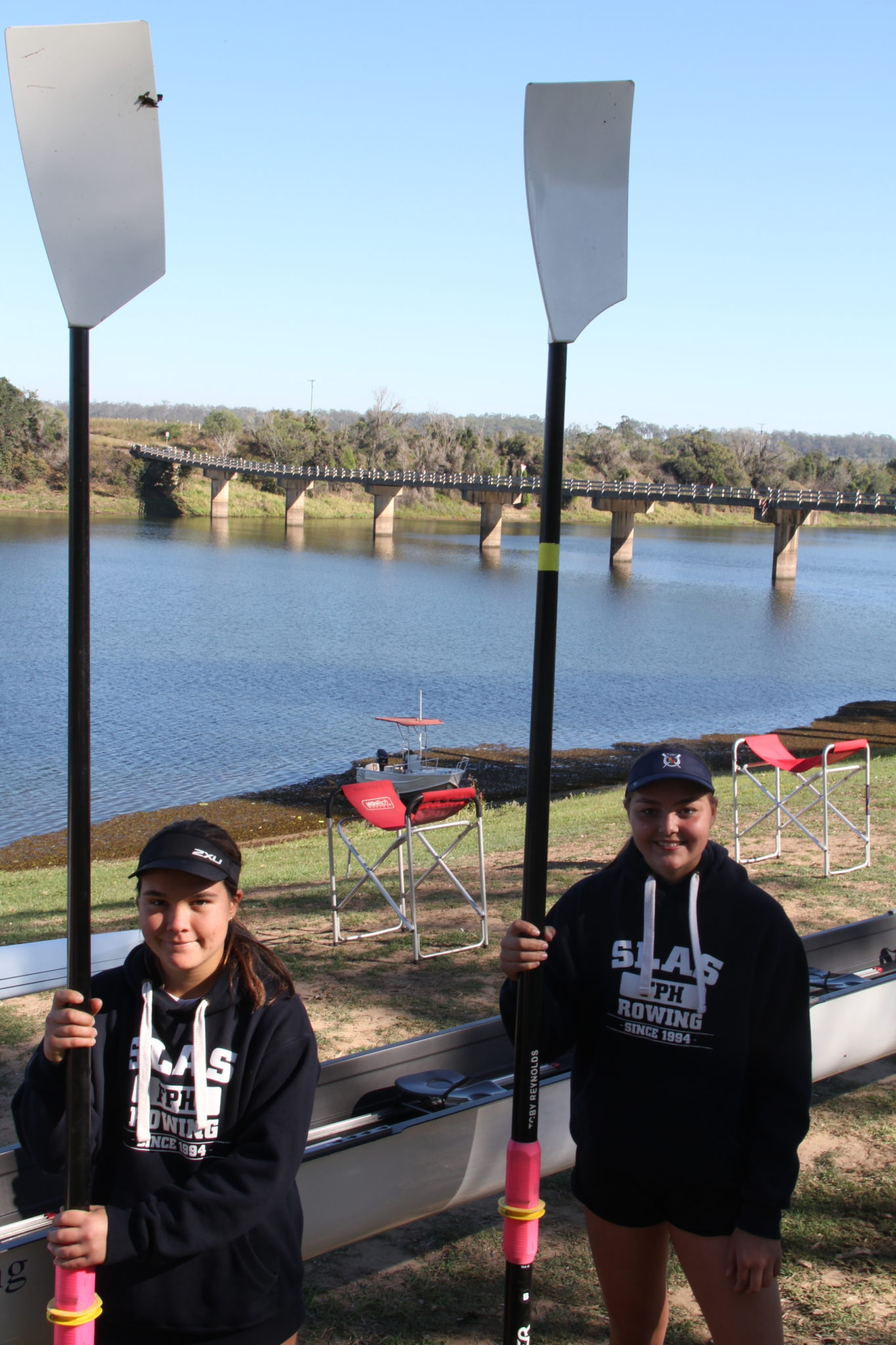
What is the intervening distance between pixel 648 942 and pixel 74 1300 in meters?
1.31

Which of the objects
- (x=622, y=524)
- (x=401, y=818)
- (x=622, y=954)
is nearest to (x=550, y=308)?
(x=622, y=954)

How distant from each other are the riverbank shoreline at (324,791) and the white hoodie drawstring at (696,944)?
8.79m

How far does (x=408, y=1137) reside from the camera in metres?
3.38

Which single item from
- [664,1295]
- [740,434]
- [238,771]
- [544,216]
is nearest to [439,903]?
[664,1295]

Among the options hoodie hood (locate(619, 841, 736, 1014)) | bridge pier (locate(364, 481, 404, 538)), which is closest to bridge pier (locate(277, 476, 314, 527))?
bridge pier (locate(364, 481, 404, 538))

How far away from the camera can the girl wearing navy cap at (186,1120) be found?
212 cm

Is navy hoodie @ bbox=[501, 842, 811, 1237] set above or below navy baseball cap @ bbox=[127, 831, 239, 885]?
below

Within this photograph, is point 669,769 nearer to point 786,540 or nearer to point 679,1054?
point 679,1054

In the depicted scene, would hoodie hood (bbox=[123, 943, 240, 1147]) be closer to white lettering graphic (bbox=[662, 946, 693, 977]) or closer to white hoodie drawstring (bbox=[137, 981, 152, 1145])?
white hoodie drawstring (bbox=[137, 981, 152, 1145])

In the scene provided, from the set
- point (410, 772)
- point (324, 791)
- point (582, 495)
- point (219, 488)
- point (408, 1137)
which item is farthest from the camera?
point (219, 488)

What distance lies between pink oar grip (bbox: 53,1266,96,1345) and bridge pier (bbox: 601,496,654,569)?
68.3 meters

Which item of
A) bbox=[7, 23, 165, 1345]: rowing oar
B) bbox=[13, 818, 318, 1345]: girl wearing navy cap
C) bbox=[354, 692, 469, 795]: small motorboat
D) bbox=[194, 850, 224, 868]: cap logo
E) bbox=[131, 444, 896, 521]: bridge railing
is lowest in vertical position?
bbox=[354, 692, 469, 795]: small motorboat

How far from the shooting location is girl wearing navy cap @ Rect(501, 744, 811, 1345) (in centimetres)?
236

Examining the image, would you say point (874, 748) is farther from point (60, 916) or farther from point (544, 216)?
point (544, 216)
